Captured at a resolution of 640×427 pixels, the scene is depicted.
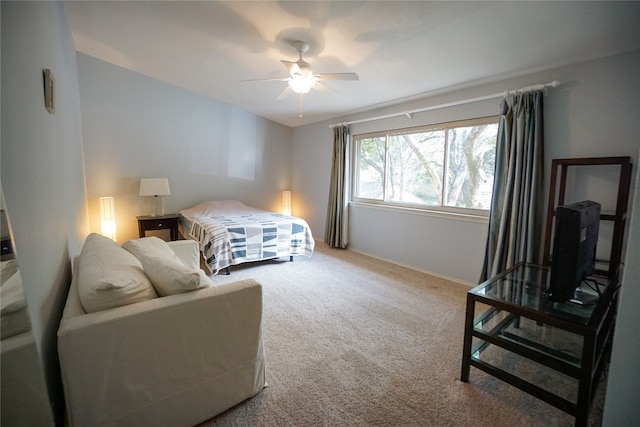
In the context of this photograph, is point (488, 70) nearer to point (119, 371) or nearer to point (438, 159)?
point (438, 159)

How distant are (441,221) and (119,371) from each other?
128 inches

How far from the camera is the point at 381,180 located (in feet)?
13.9

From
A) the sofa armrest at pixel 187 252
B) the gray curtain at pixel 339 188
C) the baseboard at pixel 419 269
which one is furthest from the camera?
the gray curtain at pixel 339 188

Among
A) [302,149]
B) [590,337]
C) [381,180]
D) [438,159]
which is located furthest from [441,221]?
[302,149]

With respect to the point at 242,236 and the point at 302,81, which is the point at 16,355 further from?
the point at 242,236

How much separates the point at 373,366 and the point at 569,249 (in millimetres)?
1298

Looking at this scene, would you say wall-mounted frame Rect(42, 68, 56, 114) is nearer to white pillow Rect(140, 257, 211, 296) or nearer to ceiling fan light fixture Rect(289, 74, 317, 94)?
white pillow Rect(140, 257, 211, 296)

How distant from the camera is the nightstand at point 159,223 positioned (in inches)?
165

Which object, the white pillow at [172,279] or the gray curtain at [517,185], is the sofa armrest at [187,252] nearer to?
the white pillow at [172,279]

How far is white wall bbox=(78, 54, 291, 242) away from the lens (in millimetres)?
4016

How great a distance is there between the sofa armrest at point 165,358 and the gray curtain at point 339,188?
125 inches

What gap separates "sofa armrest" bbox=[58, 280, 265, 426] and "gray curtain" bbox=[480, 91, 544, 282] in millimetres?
2419

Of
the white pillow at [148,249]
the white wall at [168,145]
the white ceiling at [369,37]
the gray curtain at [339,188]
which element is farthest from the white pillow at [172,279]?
the white wall at [168,145]

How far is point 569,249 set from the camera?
150 centimetres
